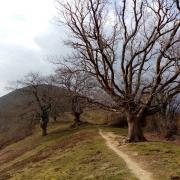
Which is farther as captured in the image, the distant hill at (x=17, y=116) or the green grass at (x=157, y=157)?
the distant hill at (x=17, y=116)

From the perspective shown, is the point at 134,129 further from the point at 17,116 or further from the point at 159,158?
the point at 17,116

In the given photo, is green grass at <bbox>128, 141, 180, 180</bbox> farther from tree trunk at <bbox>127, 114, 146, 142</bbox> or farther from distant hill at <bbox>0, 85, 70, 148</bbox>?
distant hill at <bbox>0, 85, 70, 148</bbox>

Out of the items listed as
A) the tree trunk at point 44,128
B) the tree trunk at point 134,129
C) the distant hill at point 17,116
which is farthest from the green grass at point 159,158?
the tree trunk at point 44,128

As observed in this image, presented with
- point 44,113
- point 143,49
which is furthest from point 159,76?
point 44,113

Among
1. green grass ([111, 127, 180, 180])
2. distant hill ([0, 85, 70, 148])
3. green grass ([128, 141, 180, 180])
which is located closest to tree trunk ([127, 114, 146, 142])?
green grass ([111, 127, 180, 180])

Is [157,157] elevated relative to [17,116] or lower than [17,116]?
lower

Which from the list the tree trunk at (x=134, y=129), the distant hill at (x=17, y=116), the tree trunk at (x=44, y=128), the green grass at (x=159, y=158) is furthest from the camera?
the distant hill at (x=17, y=116)

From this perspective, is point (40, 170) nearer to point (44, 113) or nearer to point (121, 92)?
point (121, 92)

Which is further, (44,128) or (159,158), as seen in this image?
(44,128)

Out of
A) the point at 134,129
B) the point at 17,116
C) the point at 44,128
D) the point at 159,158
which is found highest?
the point at 17,116

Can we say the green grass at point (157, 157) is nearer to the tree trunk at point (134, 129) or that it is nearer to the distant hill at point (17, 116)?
the tree trunk at point (134, 129)

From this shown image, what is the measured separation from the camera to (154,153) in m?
30.8

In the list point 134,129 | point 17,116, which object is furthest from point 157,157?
point 17,116

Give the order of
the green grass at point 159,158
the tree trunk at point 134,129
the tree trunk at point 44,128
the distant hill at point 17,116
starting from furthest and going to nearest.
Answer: the distant hill at point 17,116
the tree trunk at point 44,128
the tree trunk at point 134,129
the green grass at point 159,158
